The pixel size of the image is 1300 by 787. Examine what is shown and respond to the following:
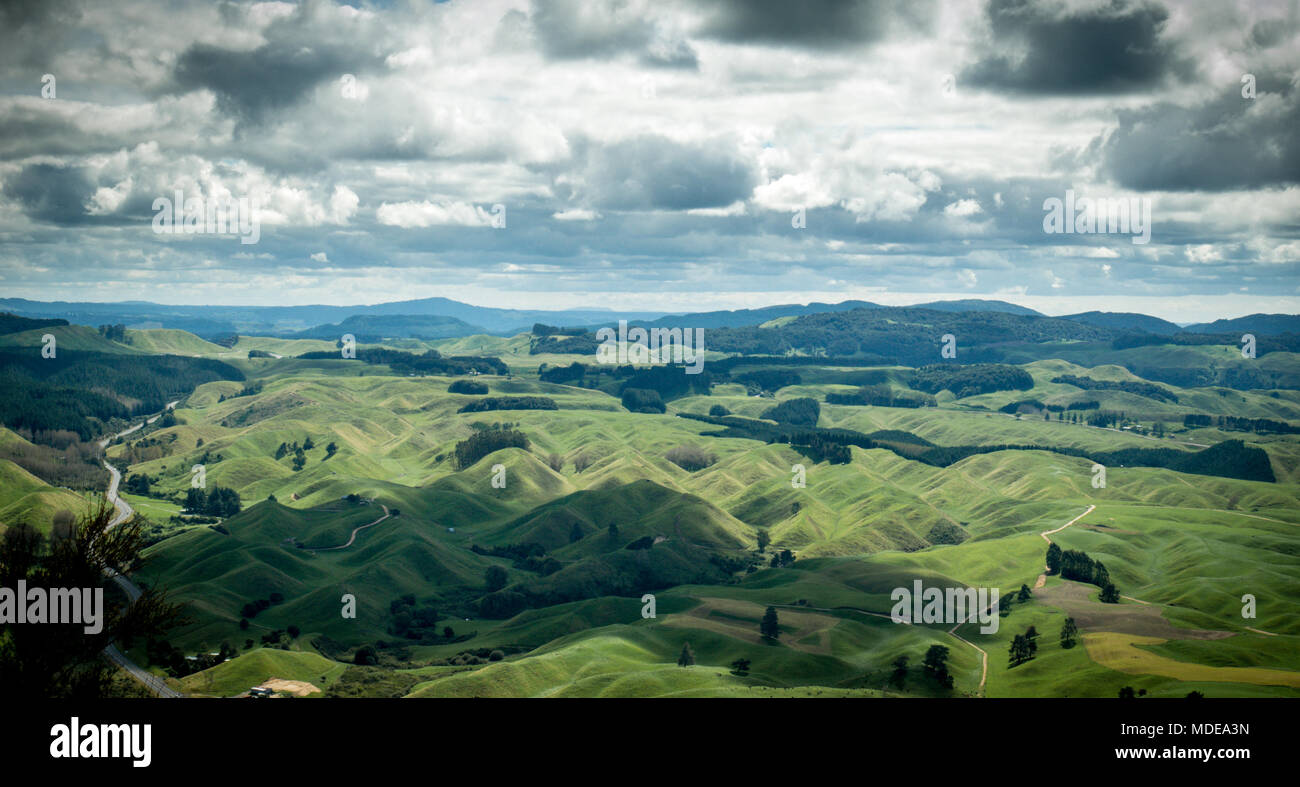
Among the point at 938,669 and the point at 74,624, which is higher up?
the point at 74,624

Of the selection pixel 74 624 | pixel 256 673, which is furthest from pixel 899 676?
pixel 74 624

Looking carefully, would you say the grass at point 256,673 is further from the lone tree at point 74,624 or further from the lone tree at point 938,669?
the lone tree at point 938,669

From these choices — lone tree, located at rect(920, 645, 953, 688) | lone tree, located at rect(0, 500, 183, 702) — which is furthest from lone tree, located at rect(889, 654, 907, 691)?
lone tree, located at rect(0, 500, 183, 702)

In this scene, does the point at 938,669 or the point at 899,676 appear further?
the point at 938,669

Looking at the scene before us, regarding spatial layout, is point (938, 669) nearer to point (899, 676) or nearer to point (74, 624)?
point (899, 676)

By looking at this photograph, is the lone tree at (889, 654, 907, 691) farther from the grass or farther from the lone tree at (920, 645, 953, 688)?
the grass

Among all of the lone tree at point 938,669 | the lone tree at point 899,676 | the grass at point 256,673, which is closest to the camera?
the grass at point 256,673

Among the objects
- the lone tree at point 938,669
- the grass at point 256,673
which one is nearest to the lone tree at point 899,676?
the lone tree at point 938,669
